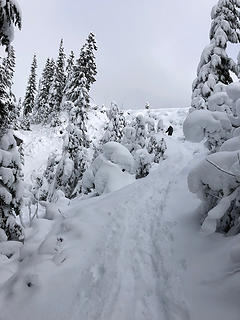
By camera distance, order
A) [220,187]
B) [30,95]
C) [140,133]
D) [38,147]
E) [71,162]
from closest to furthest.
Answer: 1. [220,187]
2. [71,162]
3. [140,133]
4. [38,147]
5. [30,95]

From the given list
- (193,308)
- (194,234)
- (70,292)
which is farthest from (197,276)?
(70,292)

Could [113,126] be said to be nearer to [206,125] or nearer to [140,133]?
[140,133]

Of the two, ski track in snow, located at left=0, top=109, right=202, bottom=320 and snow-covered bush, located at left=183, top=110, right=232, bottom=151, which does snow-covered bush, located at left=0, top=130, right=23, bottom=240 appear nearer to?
ski track in snow, located at left=0, top=109, right=202, bottom=320

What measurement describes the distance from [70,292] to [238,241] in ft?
9.64

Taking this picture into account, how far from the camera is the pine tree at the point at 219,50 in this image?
1758 centimetres

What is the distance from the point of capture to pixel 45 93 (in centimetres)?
5362

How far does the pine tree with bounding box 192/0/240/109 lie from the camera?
17578 mm

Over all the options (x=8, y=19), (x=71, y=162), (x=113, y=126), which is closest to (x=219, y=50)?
(x=113, y=126)

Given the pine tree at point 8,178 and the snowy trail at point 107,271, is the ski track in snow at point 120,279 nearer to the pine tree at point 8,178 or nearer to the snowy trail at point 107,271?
the snowy trail at point 107,271

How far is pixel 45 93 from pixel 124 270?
51.7 m

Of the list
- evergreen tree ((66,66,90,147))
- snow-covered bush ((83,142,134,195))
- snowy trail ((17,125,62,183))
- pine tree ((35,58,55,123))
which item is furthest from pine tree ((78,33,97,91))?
pine tree ((35,58,55,123))

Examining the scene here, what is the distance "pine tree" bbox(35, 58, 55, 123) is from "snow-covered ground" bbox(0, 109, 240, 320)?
44.3m

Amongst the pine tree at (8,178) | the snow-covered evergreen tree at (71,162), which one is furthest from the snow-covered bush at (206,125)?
the snow-covered evergreen tree at (71,162)

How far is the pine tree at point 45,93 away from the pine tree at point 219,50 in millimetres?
35795
